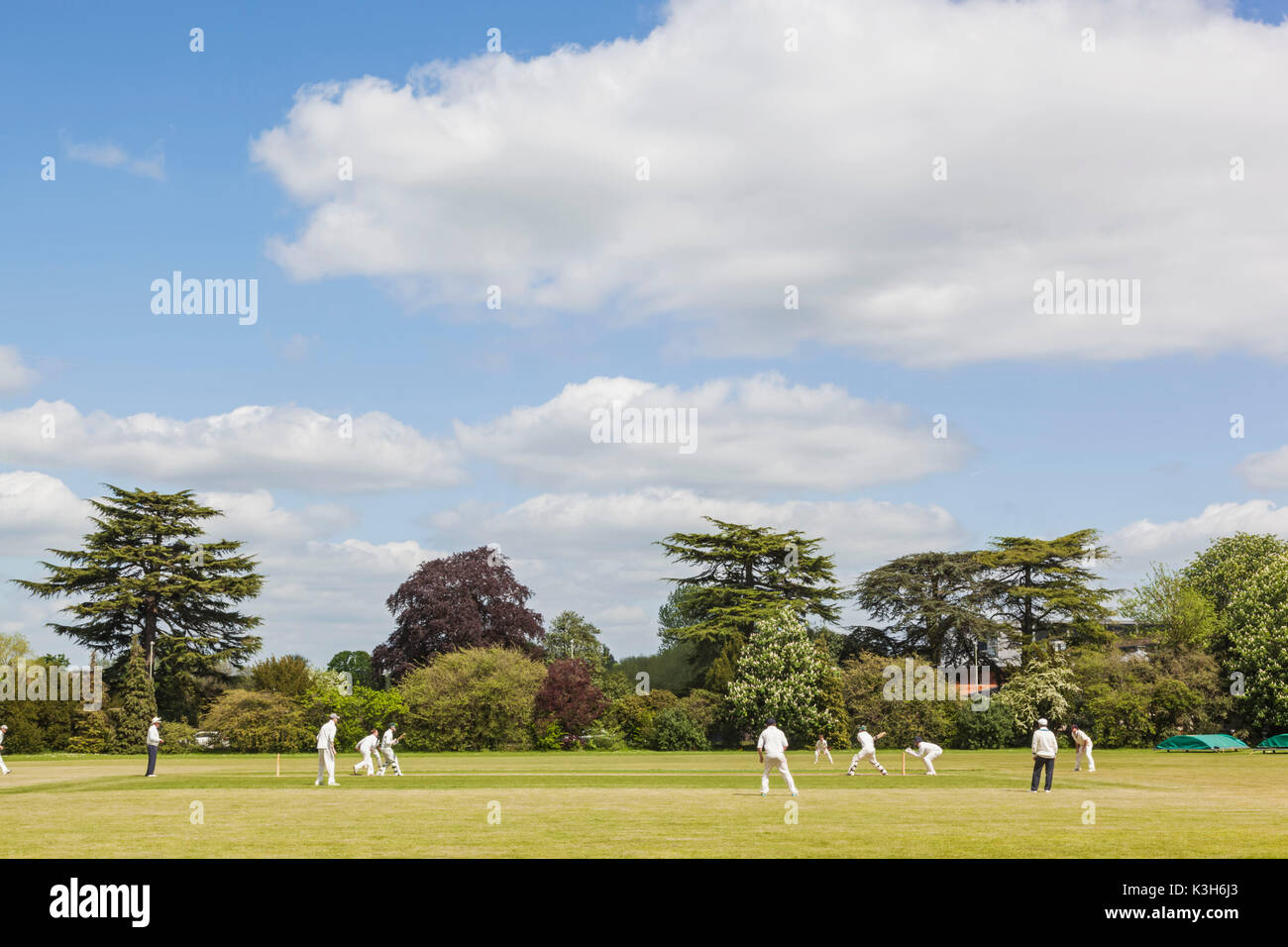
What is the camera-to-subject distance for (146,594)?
7194 centimetres

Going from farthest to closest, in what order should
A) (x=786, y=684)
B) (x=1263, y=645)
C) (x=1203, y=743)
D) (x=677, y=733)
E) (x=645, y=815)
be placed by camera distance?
(x=1263, y=645)
(x=677, y=733)
(x=786, y=684)
(x=1203, y=743)
(x=645, y=815)

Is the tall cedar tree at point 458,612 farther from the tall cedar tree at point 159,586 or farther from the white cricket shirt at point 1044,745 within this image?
the white cricket shirt at point 1044,745

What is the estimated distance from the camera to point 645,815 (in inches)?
852

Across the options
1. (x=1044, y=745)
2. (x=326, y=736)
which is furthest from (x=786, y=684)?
(x=326, y=736)

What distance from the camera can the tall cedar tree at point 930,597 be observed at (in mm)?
70688

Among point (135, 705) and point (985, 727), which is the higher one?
point (135, 705)

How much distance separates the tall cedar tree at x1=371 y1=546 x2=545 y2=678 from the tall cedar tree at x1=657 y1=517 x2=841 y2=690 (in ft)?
38.8

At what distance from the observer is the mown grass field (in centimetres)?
1666

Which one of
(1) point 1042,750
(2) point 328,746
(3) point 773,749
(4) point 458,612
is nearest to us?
(3) point 773,749

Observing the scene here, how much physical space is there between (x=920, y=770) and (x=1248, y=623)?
3854 cm

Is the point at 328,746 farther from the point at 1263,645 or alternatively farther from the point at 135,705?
the point at 1263,645

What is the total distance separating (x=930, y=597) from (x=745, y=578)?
1166 cm
